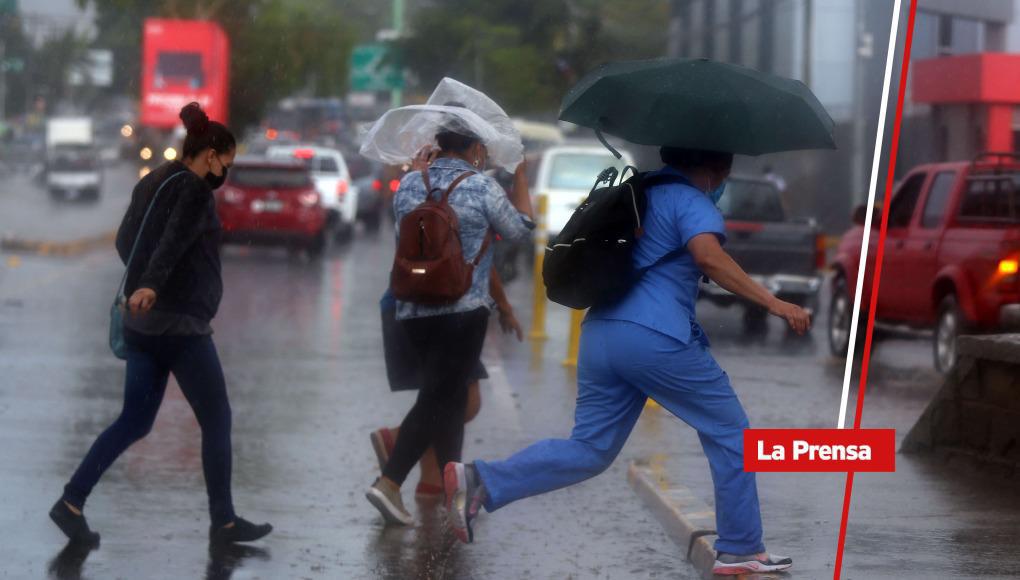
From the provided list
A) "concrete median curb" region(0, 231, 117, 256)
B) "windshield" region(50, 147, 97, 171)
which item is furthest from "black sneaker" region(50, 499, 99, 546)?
"windshield" region(50, 147, 97, 171)

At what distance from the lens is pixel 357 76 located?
201 feet

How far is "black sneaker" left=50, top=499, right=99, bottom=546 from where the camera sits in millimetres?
7000

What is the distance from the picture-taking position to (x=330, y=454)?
962cm

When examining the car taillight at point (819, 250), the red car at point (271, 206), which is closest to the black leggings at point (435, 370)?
the car taillight at point (819, 250)

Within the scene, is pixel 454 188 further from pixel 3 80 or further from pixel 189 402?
pixel 3 80

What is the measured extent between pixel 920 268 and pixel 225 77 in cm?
4096

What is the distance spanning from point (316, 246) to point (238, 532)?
21332mm

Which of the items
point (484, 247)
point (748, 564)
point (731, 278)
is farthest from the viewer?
point (484, 247)

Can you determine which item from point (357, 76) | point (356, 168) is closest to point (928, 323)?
point (356, 168)

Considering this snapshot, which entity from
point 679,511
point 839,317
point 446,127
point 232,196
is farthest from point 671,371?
point 232,196

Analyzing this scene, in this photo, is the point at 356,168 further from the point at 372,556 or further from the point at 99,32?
the point at 99,32

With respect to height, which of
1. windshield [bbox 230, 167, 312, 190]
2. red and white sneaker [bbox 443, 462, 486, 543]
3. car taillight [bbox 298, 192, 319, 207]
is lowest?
car taillight [bbox 298, 192, 319, 207]

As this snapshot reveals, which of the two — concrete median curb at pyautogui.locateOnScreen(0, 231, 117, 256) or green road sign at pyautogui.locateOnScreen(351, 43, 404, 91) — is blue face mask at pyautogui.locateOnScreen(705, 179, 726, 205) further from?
green road sign at pyautogui.locateOnScreen(351, 43, 404, 91)

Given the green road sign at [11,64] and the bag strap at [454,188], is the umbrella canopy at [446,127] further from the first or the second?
the green road sign at [11,64]
